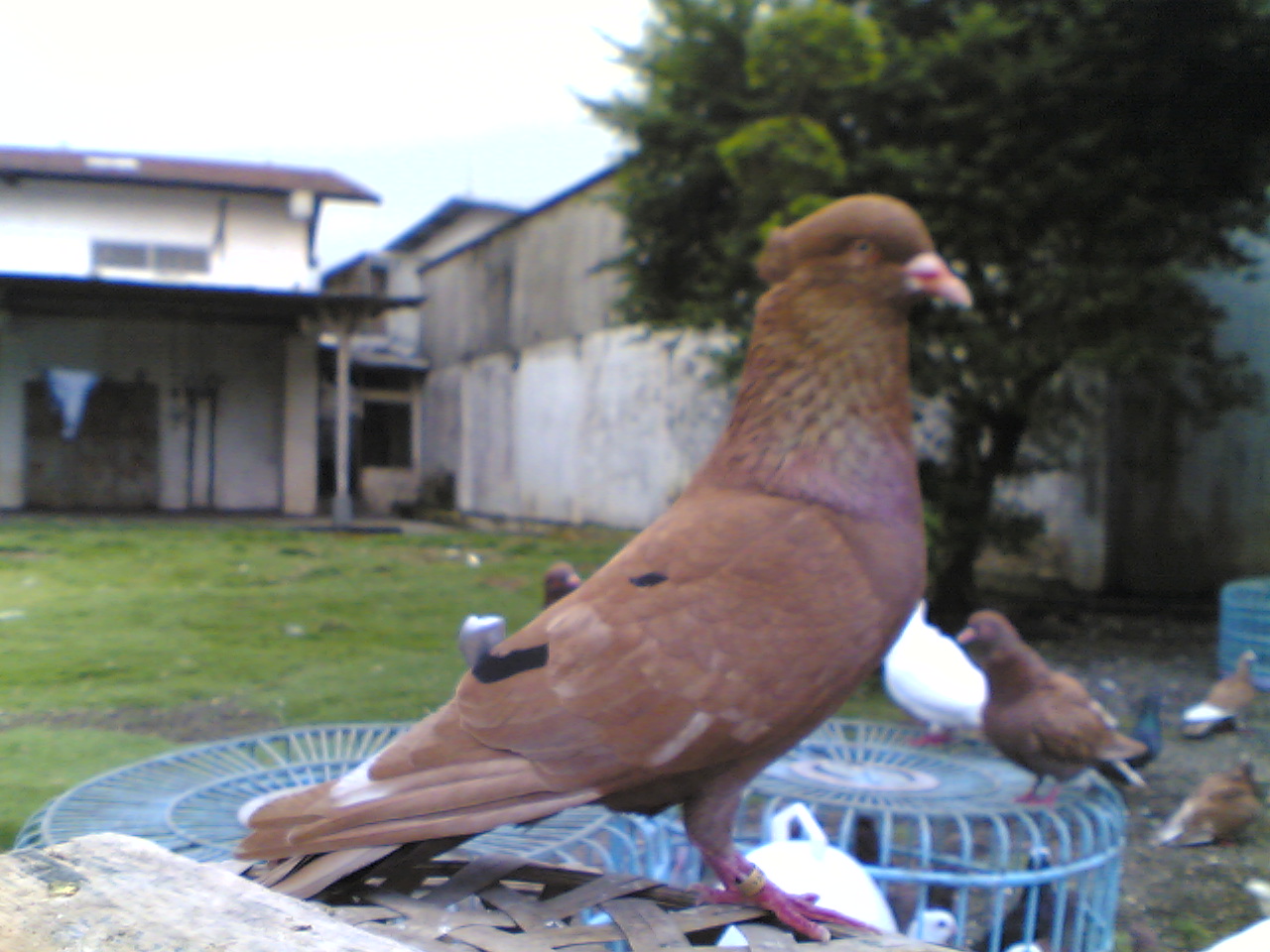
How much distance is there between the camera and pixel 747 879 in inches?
47.3

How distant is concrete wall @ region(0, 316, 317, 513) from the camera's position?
11.8 feet

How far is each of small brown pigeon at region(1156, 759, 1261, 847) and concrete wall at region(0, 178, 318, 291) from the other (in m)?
6.38

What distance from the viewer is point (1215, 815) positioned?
2.98 metres

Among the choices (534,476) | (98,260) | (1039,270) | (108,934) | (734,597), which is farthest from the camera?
(534,476)

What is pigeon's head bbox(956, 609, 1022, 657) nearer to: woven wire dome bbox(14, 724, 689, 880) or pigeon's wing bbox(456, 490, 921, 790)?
woven wire dome bbox(14, 724, 689, 880)

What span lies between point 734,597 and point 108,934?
738 mm

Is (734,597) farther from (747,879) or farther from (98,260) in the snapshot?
(98,260)

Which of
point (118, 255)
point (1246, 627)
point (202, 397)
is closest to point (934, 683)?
point (1246, 627)

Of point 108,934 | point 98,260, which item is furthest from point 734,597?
point 98,260

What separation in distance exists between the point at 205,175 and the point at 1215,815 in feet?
33.1

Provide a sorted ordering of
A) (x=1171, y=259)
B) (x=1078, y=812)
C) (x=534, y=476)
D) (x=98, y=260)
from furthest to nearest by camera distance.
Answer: (x=534, y=476), (x=98, y=260), (x=1171, y=259), (x=1078, y=812)

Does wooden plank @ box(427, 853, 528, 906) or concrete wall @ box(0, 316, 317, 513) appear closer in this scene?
wooden plank @ box(427, 853, 528, 906)

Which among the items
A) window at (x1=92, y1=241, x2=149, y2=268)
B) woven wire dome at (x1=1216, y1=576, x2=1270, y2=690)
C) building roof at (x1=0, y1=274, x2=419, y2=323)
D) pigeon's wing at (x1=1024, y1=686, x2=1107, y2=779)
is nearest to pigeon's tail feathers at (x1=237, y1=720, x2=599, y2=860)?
pigeon's wing at (x1=1024, y1=686, x2=1107, y2=779)

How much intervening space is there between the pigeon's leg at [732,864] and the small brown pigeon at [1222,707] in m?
3.88
